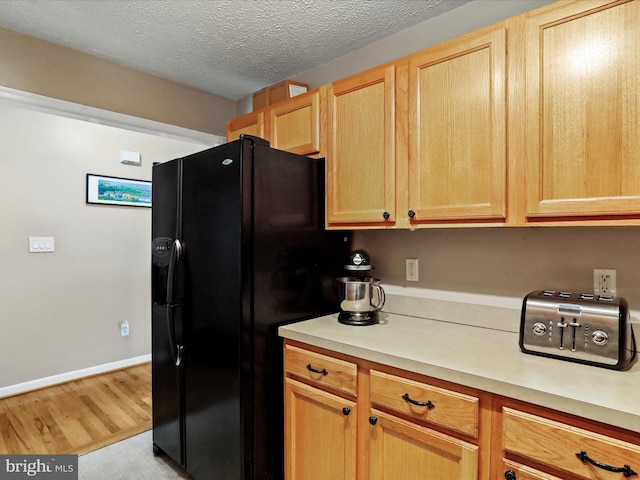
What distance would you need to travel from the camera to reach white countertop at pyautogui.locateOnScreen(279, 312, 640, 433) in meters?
0.96

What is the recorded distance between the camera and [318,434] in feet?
5.15

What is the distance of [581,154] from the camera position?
120 centimetres

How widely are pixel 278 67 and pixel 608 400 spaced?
2.41 m

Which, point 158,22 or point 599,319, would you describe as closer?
Result: point 599,319

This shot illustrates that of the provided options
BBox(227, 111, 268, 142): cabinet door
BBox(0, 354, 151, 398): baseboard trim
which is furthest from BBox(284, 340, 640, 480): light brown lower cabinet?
BBox(0, 354, 151, 398): baseboard trim

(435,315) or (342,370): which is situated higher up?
(435,315)

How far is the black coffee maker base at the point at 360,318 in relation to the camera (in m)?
1.75

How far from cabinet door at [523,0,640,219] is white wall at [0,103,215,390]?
283 centimetres

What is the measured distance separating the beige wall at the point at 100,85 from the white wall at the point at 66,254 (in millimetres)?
583

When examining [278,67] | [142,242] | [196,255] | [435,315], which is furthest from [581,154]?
[142,242]

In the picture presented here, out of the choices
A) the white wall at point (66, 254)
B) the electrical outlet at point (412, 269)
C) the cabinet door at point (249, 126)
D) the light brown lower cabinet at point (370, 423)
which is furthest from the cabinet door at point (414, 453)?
the white wall at point (66, 254)

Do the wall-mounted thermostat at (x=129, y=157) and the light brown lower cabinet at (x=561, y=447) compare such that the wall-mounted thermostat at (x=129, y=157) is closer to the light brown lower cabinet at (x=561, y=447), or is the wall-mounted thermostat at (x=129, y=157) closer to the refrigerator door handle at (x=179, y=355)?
the refrigerator door handle at (x=179, y=355)

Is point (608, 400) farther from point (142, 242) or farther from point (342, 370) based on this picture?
point (142, 242)

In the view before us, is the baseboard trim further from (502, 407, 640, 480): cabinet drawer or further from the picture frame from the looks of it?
(502, 407, 640, 480): cabinet drawer
